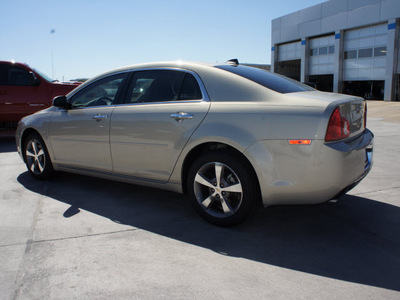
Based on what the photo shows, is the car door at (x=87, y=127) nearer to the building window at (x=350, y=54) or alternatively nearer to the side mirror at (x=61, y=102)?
the side mirror at (x=61, y=102)

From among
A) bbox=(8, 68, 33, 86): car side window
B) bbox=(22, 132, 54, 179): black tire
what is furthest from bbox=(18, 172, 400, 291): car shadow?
bbox=(8, 68, 33, 86): car side window

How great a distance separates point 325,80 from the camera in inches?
1571

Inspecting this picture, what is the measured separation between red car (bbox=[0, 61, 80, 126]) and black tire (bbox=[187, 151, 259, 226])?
22.2ft

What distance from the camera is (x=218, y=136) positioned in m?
3.30

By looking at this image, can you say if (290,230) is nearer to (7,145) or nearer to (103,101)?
(103,101)

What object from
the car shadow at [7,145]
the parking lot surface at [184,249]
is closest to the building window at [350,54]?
the car shadow at [7,145]

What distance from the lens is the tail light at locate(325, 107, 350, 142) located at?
2942 millimetres

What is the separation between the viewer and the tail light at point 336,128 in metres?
2.94

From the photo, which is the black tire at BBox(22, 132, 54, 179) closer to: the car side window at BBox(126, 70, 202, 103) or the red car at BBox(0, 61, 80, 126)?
the car side window at BBox(126, 70, 202, 103)

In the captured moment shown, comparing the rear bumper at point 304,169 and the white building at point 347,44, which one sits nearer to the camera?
the rear bumper at point 304,169

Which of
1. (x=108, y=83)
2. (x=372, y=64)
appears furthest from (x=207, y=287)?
(x=372, y=64)

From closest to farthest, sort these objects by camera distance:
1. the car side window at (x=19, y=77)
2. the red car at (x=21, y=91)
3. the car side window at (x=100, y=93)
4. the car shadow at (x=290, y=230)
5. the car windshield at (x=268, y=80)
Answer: the car shadow at (x=290, y=230), the car windshield at (x=268, y=80), the car side window at (x=100, y=93), the red car at (x=21, y=91), the car side window at (x=19, y=77)

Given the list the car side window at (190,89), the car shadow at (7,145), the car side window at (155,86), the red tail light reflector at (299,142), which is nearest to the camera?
the red tail light reflector at (299,142)

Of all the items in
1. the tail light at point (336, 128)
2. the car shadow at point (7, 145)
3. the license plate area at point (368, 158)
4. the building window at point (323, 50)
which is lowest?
the car shadow at point (7, 145)
